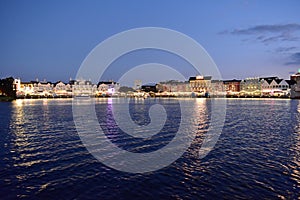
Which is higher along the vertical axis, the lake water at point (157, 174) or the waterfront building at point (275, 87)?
the waterfront building at point (275, 87)

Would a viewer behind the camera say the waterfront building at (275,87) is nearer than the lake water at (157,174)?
No

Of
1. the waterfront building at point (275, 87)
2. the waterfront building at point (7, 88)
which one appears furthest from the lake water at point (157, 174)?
the waterfront building at point (275, 87)

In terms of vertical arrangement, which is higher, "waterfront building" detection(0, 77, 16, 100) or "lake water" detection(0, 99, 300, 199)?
"waterfront building" detection(0, 77, 16, 100)

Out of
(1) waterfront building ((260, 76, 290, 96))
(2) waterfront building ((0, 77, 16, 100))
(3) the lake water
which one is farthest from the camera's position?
(1) waterfront building ((260, 76, 290, 96))

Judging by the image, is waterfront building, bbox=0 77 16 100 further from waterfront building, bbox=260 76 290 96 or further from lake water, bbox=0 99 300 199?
waterfront building, bbox=260 76 290 96

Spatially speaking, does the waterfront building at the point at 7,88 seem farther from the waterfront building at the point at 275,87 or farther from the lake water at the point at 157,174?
the waterfront building at the point at 275,87

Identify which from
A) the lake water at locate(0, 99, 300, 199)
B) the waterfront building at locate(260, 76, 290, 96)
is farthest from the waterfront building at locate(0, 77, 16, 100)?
the waterfront building at locate(260, 76, 290, 96)

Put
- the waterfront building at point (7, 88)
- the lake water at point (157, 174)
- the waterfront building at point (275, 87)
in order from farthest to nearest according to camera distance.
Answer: the waterfront building at point (275, 87), the waterfront building at point (7, 88), the lake water at point (157, 174)

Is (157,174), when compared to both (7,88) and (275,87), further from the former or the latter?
(275,87)

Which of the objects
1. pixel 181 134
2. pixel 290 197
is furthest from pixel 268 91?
pixel 290 197

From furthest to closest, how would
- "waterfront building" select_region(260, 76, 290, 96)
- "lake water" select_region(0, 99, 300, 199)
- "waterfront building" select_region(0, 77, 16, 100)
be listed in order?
1. "waterfront building" select_region(260, 76, 290, 96)
2. "waterfront building" select_region(0, 77, 16, 100)
3. "lake water" select_region(0, 99, 300, 199)

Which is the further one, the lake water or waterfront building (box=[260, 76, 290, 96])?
waterfront building (box=[260, 76, 290, 96])

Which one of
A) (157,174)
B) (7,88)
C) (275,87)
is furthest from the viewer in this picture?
(275,87)

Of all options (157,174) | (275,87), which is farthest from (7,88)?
(275,87)
